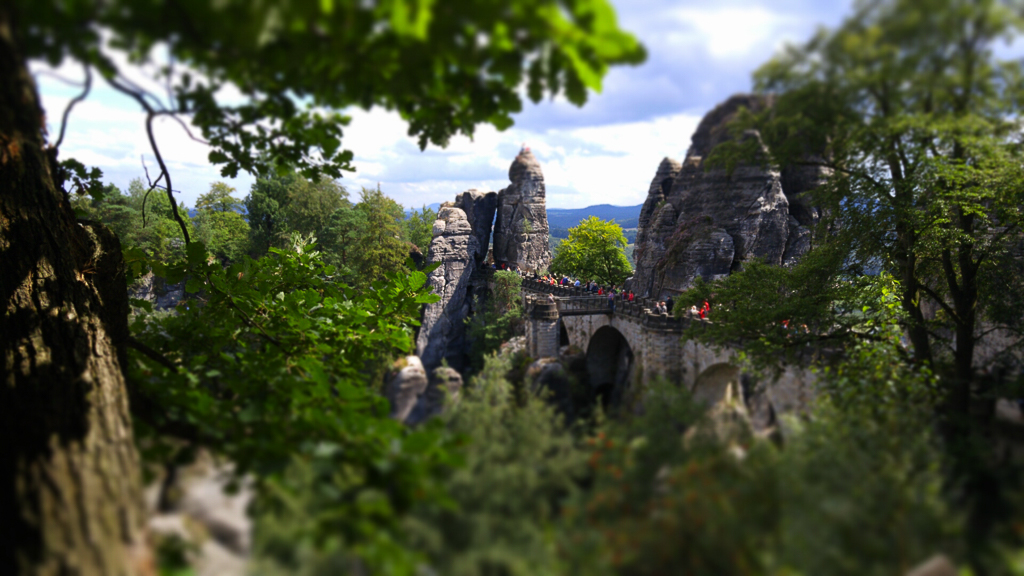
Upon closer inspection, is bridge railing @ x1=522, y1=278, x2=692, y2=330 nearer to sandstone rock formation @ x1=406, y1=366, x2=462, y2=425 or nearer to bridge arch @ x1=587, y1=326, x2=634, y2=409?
bridge arch @ x1=587, y1=326, x2=634, y2=409

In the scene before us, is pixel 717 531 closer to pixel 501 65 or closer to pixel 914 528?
pixel 914 528

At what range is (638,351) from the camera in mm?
12977

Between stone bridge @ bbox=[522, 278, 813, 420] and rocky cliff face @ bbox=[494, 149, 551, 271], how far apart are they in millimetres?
8021

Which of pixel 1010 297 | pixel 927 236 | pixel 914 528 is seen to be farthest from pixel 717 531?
pixel 1010 297

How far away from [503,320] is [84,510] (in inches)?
592

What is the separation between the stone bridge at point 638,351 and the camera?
3008 mm

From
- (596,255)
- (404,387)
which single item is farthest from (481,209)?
(404,387)

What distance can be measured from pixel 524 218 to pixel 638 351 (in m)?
25.1

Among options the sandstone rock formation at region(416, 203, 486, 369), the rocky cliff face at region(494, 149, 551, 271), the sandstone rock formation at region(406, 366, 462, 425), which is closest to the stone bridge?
the sandstone rock formation at region(406, 366, 462, 425)

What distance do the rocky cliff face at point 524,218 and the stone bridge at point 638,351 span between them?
26.3 feet

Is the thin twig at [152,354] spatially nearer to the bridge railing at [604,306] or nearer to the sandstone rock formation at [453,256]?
the bridge railing at [604,306]

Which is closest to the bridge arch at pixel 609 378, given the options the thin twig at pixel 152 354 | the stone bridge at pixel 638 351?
the stone bridge at pixel 638 351

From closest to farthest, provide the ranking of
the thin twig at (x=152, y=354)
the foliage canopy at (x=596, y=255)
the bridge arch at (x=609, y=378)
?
the bridge arch at (x=609, y=378) < the thin twig at (x=152, y=354) < the foliage canopy at (x=596, y=255)

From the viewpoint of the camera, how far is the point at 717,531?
6.14 ft
